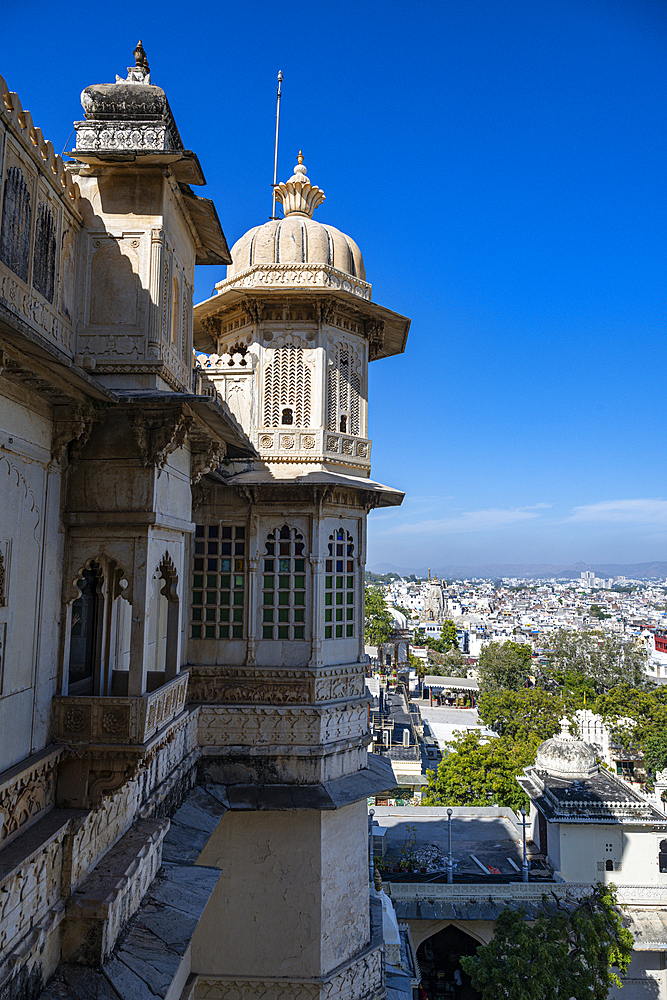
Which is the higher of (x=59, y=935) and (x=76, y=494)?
(x=76, y=494)

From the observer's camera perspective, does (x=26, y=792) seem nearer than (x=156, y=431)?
Result: Yes

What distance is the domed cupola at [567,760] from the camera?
29141 millimetres

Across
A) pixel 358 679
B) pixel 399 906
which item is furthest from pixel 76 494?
pixel 399 906

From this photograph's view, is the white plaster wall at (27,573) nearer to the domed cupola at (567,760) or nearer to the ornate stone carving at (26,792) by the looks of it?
the ornate stone carving at (26,792)

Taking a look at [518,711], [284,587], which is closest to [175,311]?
[284,587]

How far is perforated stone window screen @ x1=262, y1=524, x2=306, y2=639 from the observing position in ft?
39.5

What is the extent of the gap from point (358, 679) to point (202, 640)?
2960 mm

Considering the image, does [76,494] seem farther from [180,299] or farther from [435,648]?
[435,648]

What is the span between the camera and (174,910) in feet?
24.3

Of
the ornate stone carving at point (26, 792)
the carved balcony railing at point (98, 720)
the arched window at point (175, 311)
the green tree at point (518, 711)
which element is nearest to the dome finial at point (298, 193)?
the arched window at point (175, 311)

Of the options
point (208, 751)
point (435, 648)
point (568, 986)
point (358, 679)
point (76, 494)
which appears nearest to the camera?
point (76, 494)

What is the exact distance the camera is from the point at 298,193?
14.2 meters

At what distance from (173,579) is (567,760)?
86.2 feet

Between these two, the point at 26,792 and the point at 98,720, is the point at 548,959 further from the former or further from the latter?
the point at 26,792
